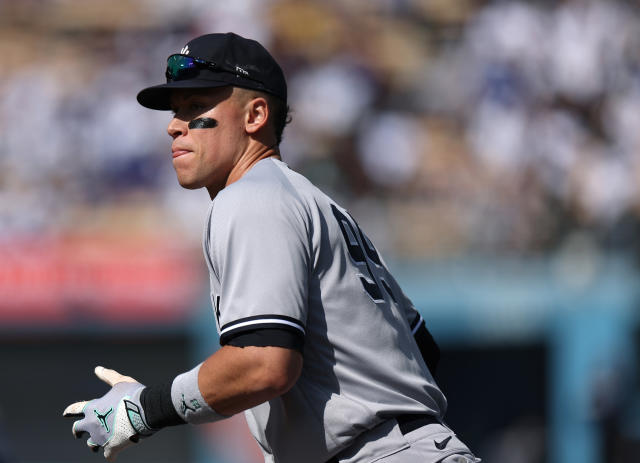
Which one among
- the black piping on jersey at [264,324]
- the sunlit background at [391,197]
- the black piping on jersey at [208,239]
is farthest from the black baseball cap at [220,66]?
the sunlit background at [391,197]

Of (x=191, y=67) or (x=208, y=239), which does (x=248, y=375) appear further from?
(x=191, y=67)

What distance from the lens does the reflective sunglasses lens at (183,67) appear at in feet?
9.03

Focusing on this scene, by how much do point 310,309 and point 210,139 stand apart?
590mm

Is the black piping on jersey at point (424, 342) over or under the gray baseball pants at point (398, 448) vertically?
over

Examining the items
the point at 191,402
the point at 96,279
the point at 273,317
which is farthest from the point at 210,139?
the point at 96,279

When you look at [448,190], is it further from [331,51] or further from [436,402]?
[436,402]

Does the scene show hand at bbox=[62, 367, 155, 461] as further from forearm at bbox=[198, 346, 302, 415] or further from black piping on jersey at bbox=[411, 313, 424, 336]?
black piping on jersey at bbox=[411, 313, 424, 336]

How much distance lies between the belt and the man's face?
84 cm

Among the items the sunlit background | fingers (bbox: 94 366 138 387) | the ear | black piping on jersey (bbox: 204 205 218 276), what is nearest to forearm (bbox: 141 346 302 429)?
fingers (bbox: 94 366 138 387)

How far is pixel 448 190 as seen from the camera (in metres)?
8.97

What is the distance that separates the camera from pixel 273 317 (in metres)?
2.32

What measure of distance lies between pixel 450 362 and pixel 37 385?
3.83 meters

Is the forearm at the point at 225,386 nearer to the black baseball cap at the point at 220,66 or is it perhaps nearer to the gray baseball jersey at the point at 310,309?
the gray baseball jersey at the point at 310,309

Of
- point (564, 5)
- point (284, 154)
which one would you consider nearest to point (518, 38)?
point (564, 5)
